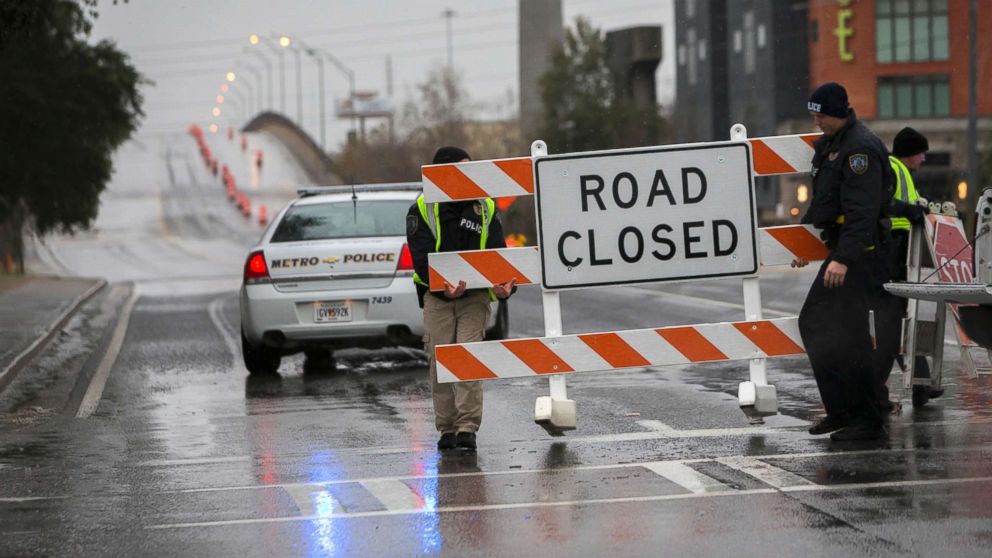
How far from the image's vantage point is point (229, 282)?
37406 mm

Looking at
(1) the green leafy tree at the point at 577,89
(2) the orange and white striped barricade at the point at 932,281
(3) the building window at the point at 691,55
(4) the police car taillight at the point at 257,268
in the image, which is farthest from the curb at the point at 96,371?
(3) the building window at the point at 691,55

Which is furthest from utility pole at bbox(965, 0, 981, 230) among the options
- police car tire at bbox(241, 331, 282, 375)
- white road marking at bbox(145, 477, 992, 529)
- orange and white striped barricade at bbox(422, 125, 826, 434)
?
white road marking at bbox(145, 477, 992, 529)

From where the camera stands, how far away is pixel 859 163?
8836mm

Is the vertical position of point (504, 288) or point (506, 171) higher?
point (506, 171)

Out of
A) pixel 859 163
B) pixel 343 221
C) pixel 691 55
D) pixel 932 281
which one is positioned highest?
pixel 691 55

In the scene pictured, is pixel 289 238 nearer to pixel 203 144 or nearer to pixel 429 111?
pixel 429 111

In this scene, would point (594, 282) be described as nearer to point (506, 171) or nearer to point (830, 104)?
point (506, 171)

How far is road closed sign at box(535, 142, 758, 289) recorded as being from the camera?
9305 mm

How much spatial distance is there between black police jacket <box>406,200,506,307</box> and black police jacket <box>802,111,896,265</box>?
6.06 feet

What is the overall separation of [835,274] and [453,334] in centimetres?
217

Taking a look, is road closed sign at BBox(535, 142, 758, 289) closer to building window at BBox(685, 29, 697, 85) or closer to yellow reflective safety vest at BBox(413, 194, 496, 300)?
yellow reflective safety vest at BBox(413, 194, 496, 300)

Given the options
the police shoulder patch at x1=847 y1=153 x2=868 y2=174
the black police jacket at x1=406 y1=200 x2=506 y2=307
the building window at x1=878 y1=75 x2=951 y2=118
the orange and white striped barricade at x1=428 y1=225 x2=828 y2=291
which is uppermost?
the building window at x1=878 y1=75 x2=951 y2=118

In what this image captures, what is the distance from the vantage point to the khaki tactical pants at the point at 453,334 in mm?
9359

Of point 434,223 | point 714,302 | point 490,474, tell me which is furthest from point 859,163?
point 714,302
